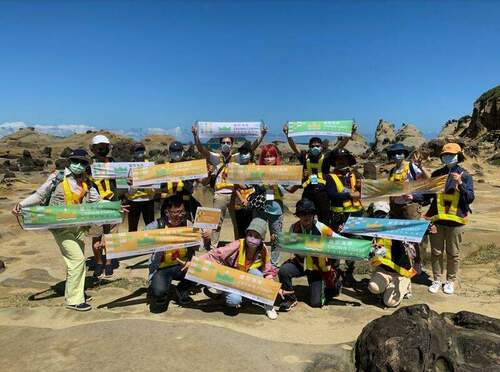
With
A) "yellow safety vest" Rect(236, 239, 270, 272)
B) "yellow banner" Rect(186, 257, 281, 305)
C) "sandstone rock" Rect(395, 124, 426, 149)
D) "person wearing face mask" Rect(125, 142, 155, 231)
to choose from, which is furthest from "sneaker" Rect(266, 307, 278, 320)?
"sandstone rock" Rect(395, 124, 426, 149)

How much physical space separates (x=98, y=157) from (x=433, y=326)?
5.50 meters

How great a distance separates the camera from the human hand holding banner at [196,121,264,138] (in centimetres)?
724

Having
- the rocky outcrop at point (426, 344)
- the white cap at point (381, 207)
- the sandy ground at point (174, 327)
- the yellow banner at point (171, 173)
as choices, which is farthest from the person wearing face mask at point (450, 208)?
the yellow banner at point (171, 173)

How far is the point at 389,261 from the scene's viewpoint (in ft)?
21.1

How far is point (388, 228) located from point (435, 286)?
1.57m

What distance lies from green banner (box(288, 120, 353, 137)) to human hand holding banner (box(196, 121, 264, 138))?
2.02 feet

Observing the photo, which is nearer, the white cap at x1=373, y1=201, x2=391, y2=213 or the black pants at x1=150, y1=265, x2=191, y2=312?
the black pants at x1=150, y1=265, x2=191, y2=312

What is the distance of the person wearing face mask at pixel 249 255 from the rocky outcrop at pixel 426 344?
186 centimetres

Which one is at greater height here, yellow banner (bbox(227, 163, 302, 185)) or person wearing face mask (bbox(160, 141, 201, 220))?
yellow banner (bbox(227, 163, 302, 185))

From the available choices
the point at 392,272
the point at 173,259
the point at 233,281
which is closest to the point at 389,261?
the point at 392,272

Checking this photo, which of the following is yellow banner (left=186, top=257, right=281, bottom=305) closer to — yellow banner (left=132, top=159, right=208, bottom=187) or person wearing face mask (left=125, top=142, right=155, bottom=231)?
yellow banner (left=132, top=159, right=208, bottom=187)

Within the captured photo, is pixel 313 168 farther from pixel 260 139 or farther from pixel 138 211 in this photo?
pixel 138 211

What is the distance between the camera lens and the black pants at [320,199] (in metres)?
6.95

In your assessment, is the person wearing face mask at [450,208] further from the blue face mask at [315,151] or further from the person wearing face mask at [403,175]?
the blue face mask at [315,151]
